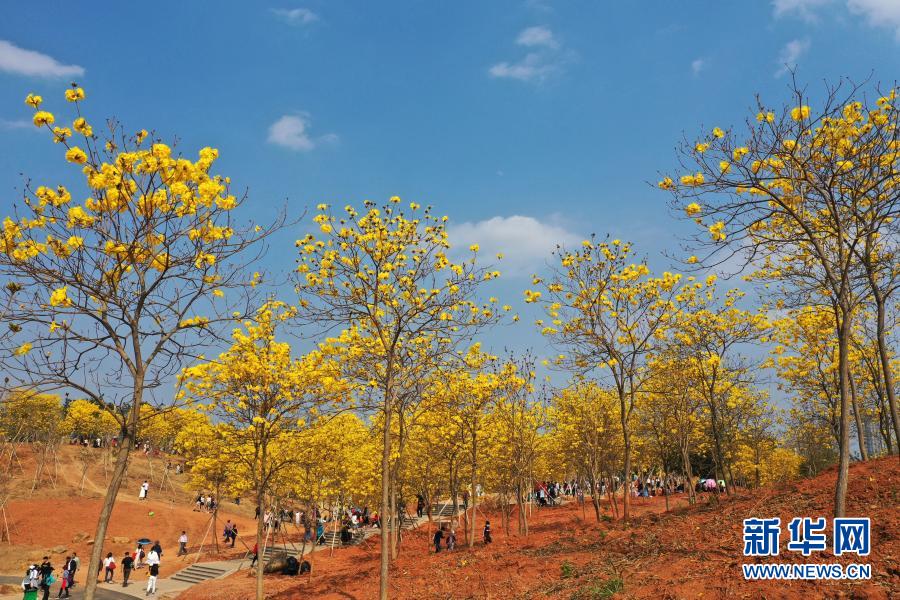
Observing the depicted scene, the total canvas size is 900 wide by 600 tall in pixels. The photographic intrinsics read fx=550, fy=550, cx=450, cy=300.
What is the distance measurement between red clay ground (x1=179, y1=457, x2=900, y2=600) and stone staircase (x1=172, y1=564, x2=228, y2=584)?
9.87 m

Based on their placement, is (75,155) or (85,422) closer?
(75,155)

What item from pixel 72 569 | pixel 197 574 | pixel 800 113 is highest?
pixel 800 113

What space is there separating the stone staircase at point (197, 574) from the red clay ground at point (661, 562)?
987 centimetres

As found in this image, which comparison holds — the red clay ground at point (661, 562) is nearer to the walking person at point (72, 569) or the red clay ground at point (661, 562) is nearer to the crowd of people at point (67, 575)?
the crowd of people at point (67, 575)

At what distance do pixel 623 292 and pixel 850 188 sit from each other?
8207 millimetres

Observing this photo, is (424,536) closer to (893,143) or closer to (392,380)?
(392,380)

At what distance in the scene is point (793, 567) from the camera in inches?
343

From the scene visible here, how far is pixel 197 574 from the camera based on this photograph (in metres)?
29.9

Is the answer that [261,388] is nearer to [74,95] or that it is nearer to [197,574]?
[74,95]

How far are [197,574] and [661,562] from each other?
27799 millimetres

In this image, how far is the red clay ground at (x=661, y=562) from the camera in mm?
8529

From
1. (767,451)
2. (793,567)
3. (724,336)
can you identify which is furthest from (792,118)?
(767,451)

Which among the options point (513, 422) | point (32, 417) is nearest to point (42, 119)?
point (513, 422)

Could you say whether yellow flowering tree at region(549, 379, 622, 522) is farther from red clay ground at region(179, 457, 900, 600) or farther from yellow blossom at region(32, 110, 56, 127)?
yellow blossom at region(32, 110, 56, 127)
